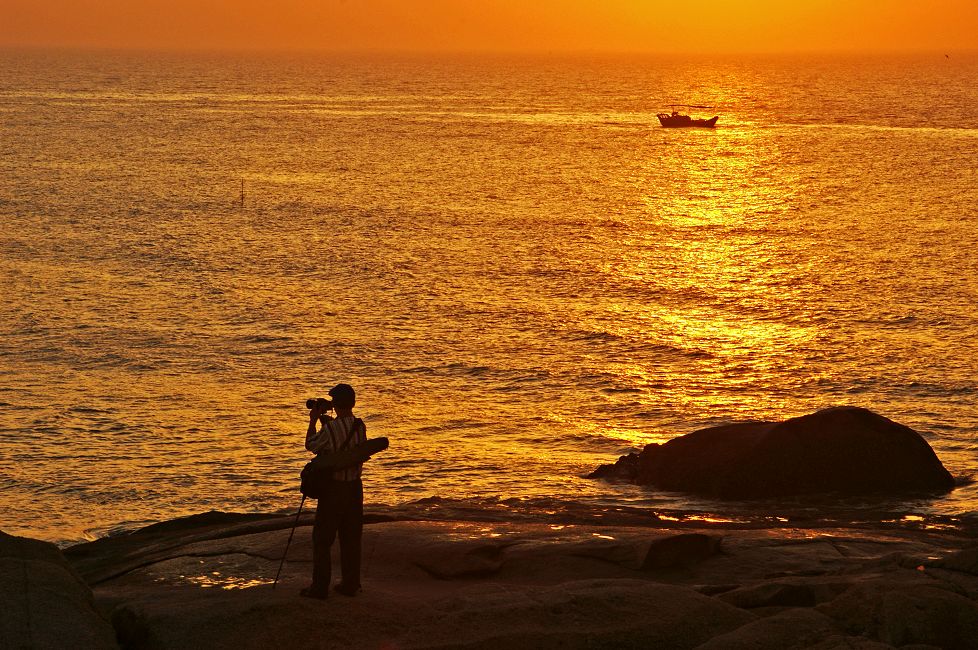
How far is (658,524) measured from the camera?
18344 millimetres

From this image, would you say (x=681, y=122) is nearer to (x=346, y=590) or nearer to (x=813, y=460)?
(x=813, y=460)

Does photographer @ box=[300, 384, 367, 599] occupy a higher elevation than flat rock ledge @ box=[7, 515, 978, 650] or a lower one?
higher

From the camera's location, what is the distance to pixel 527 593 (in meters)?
12.3

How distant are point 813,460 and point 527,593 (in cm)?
1062

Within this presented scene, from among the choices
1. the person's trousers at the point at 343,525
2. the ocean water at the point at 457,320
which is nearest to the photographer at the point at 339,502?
the person's trousers at the point at 343,525

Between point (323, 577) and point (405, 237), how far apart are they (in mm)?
45380

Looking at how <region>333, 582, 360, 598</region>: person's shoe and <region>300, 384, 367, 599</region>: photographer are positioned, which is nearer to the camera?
<region>300, 384, 367, 599</region>: photographer

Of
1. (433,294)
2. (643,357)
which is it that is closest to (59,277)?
(433,294)

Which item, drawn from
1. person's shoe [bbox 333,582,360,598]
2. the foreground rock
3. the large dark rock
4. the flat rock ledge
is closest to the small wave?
the large dark rock

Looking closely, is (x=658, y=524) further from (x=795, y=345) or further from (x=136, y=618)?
(x=795, y=345)

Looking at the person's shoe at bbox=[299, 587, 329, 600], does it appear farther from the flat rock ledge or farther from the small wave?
the small wave

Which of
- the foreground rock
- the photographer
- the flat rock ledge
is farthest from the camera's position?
the photographer

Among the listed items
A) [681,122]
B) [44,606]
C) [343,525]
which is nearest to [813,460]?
[343,525]

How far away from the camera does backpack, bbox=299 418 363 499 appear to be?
1192cm
